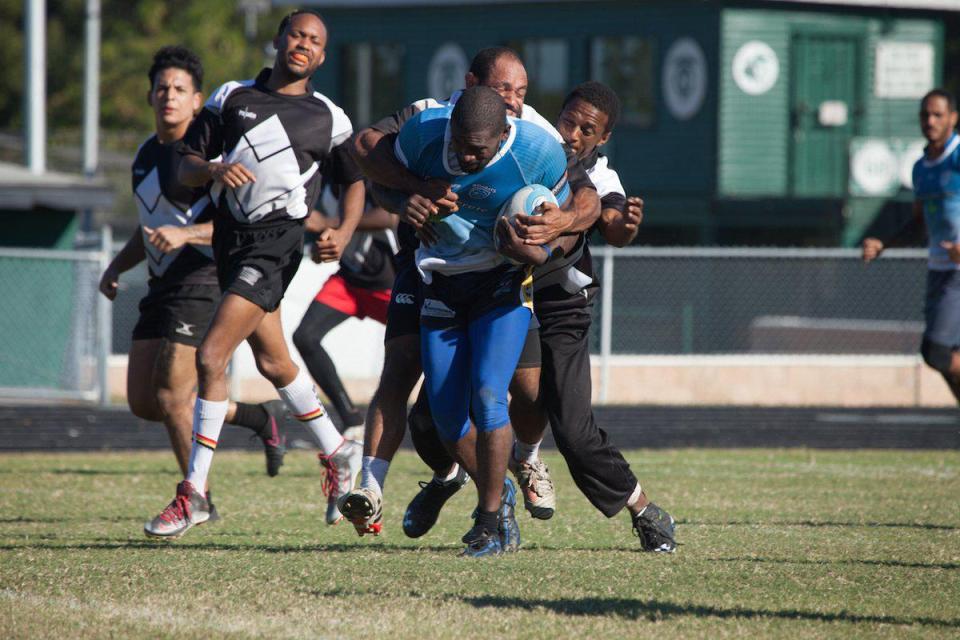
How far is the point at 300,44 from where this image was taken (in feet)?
21.9

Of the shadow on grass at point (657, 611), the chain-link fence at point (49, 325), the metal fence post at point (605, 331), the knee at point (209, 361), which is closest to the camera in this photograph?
the shadow on grass at point (657, 611)

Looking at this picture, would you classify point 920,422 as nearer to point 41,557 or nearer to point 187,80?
point 187,80

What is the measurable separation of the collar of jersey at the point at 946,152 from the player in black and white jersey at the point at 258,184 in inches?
164

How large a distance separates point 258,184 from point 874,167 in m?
21.0

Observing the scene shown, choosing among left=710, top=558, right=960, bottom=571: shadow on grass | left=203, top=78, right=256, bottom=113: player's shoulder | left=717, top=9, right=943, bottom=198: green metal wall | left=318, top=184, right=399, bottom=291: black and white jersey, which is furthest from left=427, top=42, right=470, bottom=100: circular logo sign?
left=710, top=558, right=960, bottom=571: shadow on grass

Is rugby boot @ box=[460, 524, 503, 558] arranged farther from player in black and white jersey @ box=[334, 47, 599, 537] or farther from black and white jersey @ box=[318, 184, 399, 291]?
black and white jersey @ box=[318, 184, 399, 291]

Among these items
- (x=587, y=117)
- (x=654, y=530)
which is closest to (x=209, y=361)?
(x=587, y=117)

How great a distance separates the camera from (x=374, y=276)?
31.4ft

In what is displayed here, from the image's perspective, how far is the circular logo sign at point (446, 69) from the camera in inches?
1088

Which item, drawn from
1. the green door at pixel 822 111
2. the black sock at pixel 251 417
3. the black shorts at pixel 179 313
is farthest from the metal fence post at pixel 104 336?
the green door at pixel 822 111

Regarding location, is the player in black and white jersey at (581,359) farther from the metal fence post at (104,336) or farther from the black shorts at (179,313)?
the metal fence post at (104,336)

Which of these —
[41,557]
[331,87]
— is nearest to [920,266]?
[331,87]

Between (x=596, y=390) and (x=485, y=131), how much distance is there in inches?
470

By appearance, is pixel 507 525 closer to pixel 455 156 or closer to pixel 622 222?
pixel 622 222
